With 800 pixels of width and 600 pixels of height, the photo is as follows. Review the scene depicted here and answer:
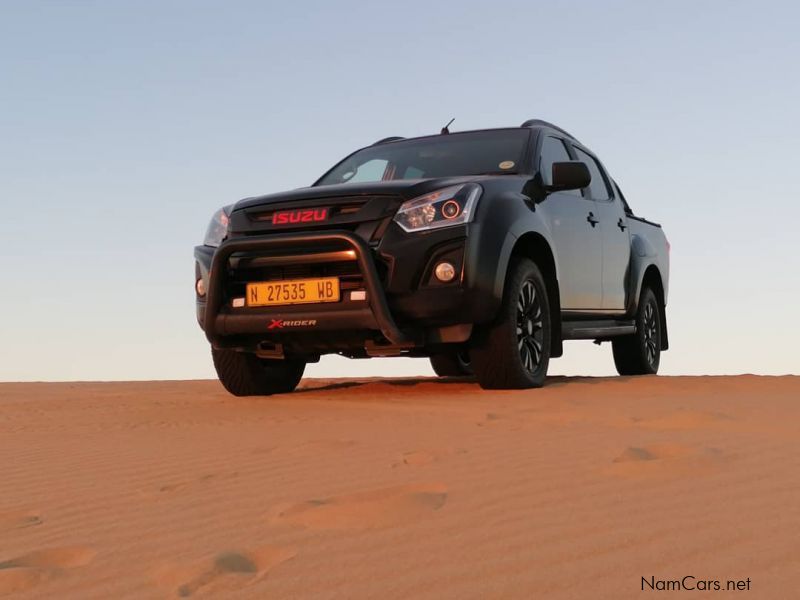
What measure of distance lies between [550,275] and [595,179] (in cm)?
202

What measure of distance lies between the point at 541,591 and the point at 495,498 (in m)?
Answer: 0.91

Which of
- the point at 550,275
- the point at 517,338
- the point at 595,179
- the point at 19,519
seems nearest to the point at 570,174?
the point at 550,275

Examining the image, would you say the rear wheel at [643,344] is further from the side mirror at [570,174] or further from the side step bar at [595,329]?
the side mirror at [570,174]

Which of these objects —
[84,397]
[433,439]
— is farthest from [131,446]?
[84,397]

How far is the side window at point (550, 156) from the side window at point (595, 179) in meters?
0.46

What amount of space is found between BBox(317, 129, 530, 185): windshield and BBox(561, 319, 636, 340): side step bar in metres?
1.31

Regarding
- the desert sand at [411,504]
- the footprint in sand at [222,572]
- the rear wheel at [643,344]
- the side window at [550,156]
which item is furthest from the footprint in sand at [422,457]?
the rear wheel at [643,344]

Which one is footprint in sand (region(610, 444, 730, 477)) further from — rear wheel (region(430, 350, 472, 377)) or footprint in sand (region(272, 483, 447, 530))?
rear wheel (region(430, 350, 472, 377))

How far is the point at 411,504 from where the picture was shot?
306 centimetres

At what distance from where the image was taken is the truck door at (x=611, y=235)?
29.1 feet

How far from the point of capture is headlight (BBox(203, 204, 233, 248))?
7095 millimetres

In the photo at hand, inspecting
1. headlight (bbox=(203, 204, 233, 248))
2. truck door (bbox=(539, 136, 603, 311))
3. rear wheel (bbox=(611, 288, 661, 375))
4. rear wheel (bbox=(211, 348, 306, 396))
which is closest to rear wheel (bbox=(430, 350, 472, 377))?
rear wheel (bbox=(611, 288, 661, 375))

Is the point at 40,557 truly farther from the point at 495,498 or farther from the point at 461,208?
the point at 461,208

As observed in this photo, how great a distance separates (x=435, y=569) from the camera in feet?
7.91
